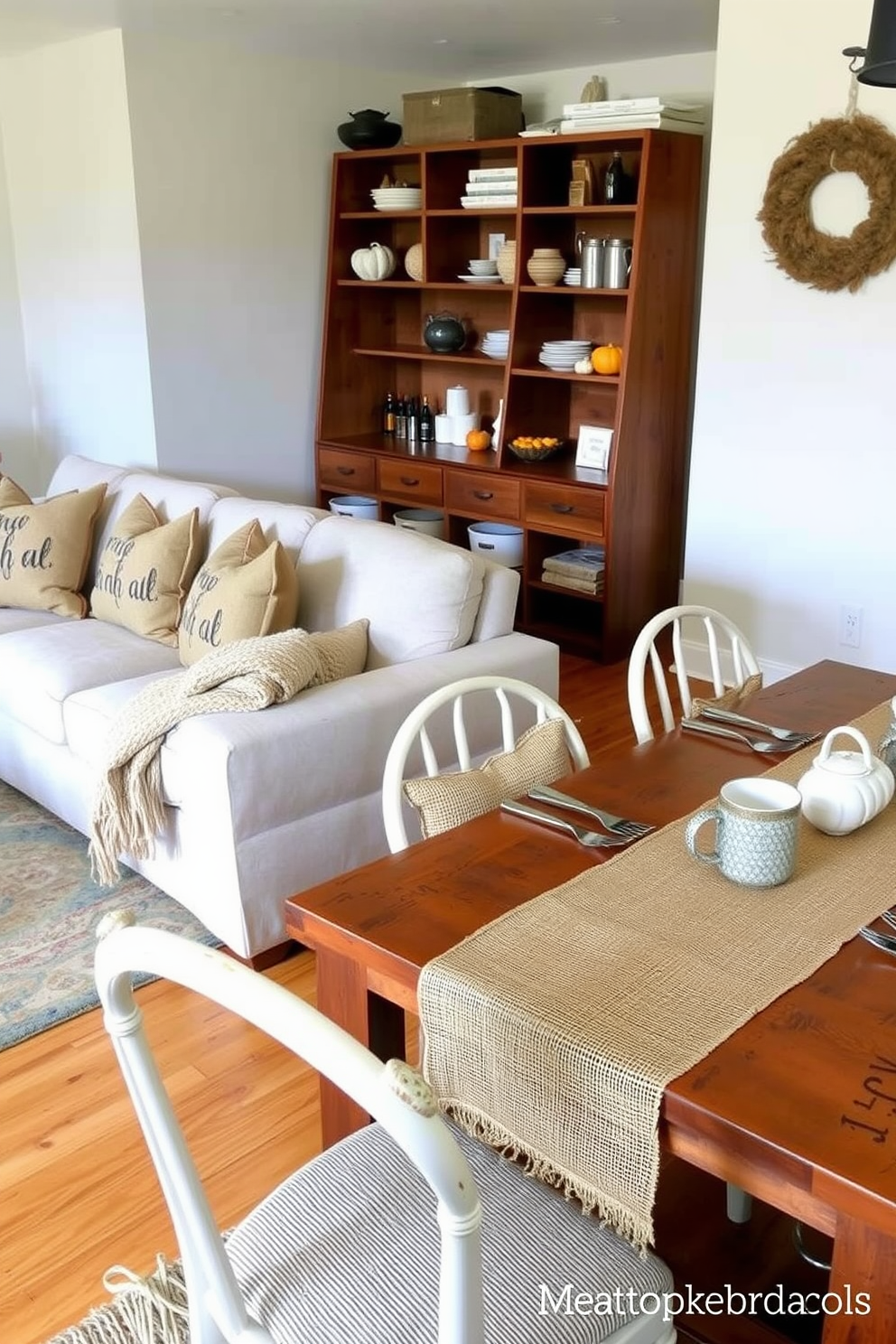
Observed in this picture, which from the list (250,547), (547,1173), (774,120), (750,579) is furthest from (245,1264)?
(774,120)

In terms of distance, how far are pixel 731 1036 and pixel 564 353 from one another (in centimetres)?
380

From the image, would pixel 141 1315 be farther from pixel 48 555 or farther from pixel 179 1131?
pixel 48 555

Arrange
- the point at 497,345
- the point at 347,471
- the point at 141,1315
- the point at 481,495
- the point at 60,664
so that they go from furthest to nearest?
the point at 347,471, the point at 497,345, the point at 481,495, the point at 60,664, the point at 141,1315

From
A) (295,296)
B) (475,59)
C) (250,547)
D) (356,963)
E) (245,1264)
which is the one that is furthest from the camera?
(295,296)

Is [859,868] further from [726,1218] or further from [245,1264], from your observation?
[245,1264]

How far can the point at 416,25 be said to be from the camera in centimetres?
426

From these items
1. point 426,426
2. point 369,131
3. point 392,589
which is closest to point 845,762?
point 392,589

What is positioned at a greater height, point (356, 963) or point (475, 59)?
point (475, 59)

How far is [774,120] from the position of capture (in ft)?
11.9

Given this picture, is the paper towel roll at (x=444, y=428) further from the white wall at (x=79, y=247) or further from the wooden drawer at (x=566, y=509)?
the white wall at (x=79, y=247)

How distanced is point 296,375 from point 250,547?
2.47 meters

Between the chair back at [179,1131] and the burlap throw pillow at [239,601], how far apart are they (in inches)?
73.8

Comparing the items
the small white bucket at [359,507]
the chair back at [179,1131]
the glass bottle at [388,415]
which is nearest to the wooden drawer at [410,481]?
the small white bucket at [359,507]

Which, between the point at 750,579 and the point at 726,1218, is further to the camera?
the point at 750,579
